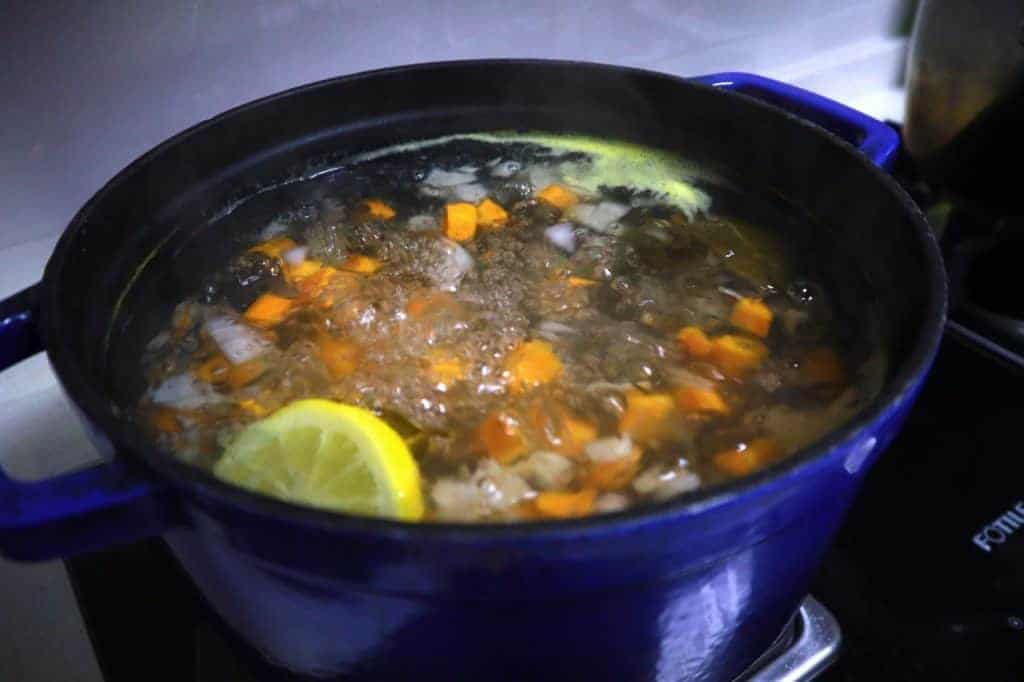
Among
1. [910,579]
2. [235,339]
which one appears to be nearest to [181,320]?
[235,339]

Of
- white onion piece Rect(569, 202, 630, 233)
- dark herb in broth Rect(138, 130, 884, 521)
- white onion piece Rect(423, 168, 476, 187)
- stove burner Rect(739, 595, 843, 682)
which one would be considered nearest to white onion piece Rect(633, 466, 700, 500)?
dark herb in broth Rect(138, 130, 884, 521)

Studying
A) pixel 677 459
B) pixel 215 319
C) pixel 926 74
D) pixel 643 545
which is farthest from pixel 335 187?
pixel 926 74

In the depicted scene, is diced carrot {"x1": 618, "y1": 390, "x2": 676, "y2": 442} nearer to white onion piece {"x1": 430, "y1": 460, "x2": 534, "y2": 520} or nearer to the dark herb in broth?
the dark herb in broth

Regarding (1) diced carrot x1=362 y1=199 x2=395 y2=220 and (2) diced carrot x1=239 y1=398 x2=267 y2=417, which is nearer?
(2) diced carrot x1=239 y1=398 x2=267 y2=417

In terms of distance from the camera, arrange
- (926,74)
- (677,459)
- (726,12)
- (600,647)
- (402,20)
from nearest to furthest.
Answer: (600,647)
(677,459)
(402,20)
(926,74)
(726,12)

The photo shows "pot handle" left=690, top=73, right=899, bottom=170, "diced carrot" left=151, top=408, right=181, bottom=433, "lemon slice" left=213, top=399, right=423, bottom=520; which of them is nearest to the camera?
"lemon slice" left=213, top=399, right=423, bottom=520

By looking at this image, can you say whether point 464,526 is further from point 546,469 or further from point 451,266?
point 451,266

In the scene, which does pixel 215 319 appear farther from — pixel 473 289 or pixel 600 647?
pixel 600 647
